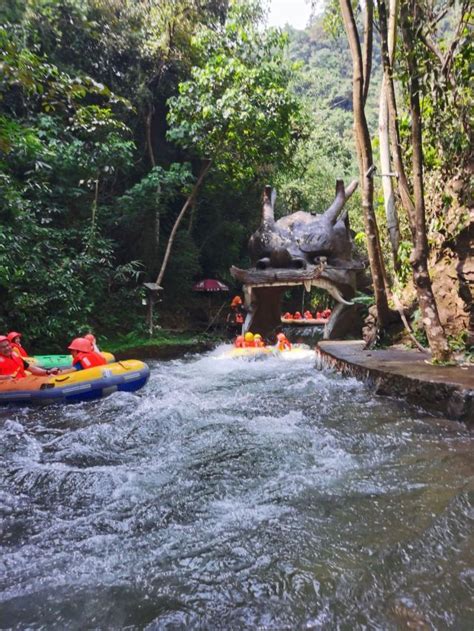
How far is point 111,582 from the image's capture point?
6.53 feet

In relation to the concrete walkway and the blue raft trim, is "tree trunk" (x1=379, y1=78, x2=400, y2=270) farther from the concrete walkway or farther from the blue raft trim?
the blue raft trim

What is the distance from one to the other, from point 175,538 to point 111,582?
44 centimetres

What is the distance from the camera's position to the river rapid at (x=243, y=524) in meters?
1.79

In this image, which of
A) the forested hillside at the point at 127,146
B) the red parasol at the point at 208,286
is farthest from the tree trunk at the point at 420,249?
the red parasol at the point at 208,286

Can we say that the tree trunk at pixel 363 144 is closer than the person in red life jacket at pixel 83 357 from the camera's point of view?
Yes

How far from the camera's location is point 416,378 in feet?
15.1

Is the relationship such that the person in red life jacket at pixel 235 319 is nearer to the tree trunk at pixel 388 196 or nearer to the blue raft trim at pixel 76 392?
the tree trunk at pixel 388 196

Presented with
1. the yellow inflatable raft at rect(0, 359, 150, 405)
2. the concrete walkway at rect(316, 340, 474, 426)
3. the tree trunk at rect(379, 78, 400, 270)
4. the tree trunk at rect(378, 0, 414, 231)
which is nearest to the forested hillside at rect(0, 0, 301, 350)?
the yellow inflatable raft at rect(0, 359, 150, 405)

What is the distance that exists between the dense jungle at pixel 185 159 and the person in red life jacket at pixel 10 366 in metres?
Answer: 2.71

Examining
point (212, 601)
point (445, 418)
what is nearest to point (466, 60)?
point (445, 418)

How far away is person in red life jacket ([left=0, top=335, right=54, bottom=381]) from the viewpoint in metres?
6.34

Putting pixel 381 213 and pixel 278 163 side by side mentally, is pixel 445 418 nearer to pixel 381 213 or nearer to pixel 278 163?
pixel 381 213

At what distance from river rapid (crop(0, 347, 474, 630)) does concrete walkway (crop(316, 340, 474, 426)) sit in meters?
0.19

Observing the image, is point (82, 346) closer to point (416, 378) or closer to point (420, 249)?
point (416, 378)
